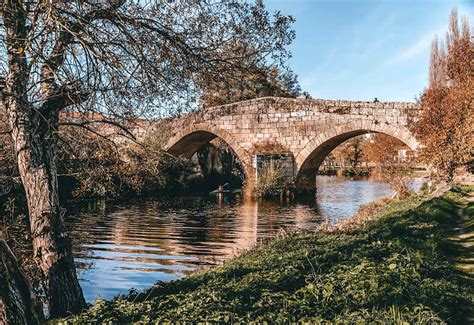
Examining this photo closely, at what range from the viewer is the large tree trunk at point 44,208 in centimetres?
436

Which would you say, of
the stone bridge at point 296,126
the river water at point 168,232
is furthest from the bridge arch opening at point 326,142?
the river water at point 168,232

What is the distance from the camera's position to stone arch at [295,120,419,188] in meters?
15.8

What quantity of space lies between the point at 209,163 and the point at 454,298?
68.3 ft

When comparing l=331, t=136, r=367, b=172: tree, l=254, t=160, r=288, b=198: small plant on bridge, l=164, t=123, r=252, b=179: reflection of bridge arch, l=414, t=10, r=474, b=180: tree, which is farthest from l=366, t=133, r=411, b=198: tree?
l=331, t=136, r=367, b=172: tree

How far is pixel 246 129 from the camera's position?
19375 mm

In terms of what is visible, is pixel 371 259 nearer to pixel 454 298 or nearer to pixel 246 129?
pixel 454 298

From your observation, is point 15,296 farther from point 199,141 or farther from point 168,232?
point 199,141

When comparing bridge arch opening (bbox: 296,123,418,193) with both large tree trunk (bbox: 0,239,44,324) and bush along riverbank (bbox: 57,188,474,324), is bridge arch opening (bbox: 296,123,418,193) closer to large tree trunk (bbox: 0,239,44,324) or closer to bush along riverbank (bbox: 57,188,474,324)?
bush along riverbank (bbox: 57,188,474,324)

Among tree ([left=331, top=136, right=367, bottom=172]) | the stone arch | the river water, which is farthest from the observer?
tree ([left=331, top=136, right=367, bottom=172])

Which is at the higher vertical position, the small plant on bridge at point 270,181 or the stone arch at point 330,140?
the stone arch at point 330,140

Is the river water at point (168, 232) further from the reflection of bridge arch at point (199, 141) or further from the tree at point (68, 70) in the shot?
the reflection of bridge arch at point (199, 141)

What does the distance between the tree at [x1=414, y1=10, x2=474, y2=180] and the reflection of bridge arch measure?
8.00 m

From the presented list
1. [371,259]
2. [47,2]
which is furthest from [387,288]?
[47,2]

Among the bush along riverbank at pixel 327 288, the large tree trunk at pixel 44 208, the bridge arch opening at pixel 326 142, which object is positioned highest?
the bridge arch opening at pixel 326 142
